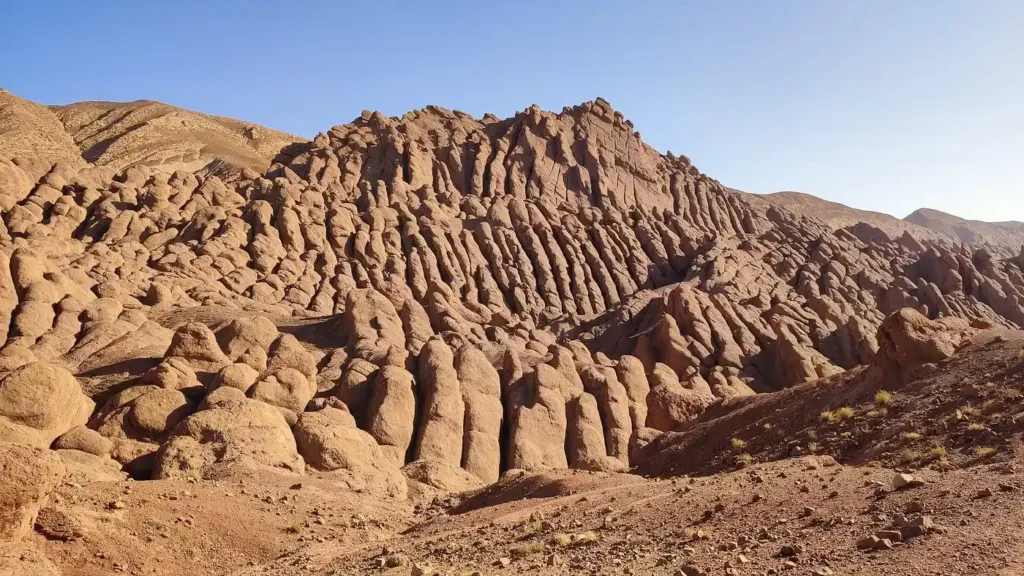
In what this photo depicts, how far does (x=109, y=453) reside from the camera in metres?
18.8

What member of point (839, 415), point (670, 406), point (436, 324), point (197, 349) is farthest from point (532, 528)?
point (436, 324)

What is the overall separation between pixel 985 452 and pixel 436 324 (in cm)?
2709

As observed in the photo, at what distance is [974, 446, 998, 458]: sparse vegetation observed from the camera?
14977mm

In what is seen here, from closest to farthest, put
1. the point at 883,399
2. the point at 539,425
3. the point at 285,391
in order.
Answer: the point at 883,399, the point at 285,391, the point at 539,425

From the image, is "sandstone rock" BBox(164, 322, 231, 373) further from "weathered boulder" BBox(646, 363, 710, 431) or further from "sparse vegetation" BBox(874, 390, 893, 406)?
"sparse vegetation" BBox(874, 390, 893, 406)

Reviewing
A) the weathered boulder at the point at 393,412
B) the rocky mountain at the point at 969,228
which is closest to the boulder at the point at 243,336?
the weathered boulder at the point at 393,412

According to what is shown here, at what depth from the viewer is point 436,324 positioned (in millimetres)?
38812

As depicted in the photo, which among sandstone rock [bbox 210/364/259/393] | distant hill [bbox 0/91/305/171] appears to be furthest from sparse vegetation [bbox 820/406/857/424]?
distant hill [bbox 0/91/305/171]

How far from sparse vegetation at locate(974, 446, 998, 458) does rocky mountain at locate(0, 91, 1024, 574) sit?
0.21 meters

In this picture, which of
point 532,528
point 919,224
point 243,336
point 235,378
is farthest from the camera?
point 919,224

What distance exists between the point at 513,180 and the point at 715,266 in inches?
796

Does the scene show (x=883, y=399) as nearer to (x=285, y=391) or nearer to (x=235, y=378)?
(x=285, y=391)

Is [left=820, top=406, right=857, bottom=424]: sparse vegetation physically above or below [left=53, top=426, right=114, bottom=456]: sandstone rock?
below

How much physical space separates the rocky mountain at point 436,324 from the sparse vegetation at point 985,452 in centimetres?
21
